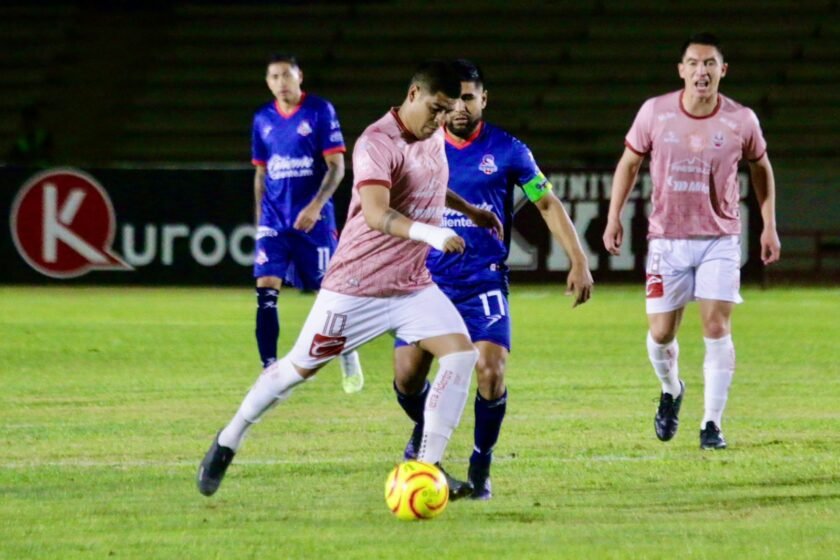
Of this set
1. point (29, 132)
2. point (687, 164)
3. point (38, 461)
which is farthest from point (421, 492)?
point (29, 132)

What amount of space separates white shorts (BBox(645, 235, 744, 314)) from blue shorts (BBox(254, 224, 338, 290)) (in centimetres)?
305

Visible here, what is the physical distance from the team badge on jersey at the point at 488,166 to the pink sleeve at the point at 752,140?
188 cm

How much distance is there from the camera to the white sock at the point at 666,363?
29.9 ft

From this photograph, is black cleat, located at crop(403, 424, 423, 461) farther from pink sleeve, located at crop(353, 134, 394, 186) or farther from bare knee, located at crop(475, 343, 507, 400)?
pink sleeve, located at crop(353, 134, 394, 186)

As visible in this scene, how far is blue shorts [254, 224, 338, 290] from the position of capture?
11461mm

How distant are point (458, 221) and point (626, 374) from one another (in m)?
5.04

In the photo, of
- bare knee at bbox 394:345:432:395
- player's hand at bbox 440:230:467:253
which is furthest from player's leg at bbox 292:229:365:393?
player's hand at bbox 440:230:467:253

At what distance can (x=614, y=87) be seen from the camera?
29.2 m

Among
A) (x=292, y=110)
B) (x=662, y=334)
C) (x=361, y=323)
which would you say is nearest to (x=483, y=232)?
(x=361, y=323)

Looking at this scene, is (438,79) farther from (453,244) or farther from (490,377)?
(490,377)

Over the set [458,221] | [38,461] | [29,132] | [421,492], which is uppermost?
[458,221]

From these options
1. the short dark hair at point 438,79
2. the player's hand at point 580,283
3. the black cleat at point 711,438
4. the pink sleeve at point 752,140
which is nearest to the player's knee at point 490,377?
the player's hand at point 580,283

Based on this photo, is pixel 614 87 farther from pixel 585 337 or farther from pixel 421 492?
pixel 421 492

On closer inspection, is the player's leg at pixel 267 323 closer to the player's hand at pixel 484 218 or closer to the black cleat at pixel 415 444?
the black cleat at pixel 415 444
